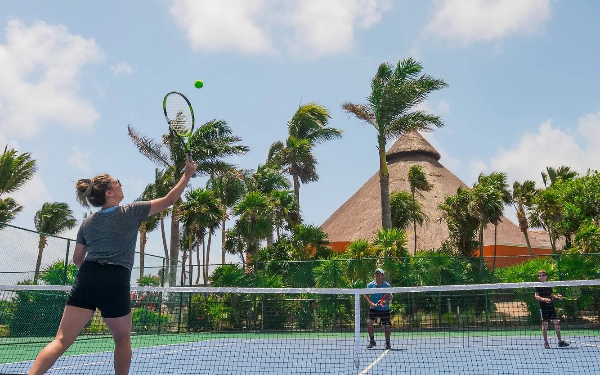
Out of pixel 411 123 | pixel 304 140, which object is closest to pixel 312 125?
pixel 304 140

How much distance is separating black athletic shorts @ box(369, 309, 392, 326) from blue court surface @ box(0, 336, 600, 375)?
1.96 feet

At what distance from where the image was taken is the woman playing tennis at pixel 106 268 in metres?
3.85

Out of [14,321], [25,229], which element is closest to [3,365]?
[25,229]

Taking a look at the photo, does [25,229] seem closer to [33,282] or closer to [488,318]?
[33,282]

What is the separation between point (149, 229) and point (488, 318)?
122 feet

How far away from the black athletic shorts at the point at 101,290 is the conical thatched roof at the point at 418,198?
184ft

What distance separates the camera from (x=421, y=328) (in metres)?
17.0

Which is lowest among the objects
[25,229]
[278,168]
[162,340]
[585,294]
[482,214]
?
[162,340]

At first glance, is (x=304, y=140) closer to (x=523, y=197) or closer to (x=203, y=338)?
(x=523, y=197)

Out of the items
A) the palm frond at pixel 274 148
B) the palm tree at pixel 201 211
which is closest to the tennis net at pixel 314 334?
the palm tree at pixel 201 211

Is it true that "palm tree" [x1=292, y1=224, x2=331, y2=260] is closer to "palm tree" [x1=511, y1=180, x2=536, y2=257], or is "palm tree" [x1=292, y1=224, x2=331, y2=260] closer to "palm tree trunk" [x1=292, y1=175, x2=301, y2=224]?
"palm tree trunk" [x1=292, y1=175, x2=301, y2=224]

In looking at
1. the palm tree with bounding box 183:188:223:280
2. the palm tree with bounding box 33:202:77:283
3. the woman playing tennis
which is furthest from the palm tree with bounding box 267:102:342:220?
the woman playing tennis

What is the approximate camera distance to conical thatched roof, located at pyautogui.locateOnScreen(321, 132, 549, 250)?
6438 centimetres

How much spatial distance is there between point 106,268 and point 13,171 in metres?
22.9
